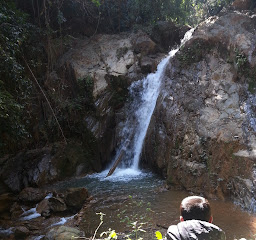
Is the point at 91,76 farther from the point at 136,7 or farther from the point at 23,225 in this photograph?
the point at 23,225

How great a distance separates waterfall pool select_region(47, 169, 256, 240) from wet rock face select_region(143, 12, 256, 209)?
566 millimetres

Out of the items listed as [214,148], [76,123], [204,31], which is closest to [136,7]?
[204,31]

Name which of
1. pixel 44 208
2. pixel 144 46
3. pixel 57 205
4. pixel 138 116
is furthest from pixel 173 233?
pixel 144 46

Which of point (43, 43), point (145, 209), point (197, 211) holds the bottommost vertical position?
point (145, 209)

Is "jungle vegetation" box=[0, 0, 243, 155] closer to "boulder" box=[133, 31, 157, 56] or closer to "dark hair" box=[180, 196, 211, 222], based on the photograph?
"boulder" box=[133, 31, 157, 56]

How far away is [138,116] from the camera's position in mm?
10852

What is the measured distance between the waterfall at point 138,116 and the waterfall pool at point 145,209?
165 centimetres

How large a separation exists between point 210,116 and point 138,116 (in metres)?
3.77

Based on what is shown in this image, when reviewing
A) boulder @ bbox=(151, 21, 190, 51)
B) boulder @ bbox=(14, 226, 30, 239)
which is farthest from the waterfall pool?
boulder @ bbox=(151, 21, 190, 51)

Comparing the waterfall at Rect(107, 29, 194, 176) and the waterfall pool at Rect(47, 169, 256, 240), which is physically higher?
the waterfall at Rect(107, 29, 194, 176)

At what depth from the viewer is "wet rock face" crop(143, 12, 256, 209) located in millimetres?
6566

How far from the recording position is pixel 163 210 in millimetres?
5863

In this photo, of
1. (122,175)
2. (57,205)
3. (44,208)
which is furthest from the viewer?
(122,175)

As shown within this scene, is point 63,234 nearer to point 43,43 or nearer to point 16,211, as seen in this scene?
point 16,211
